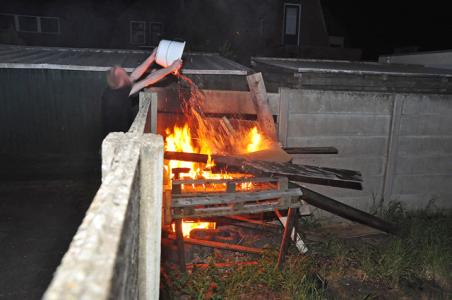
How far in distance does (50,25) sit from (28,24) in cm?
85

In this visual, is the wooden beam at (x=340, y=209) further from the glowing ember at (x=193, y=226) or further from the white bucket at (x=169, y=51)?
the white bucket at (x=169, y=51)

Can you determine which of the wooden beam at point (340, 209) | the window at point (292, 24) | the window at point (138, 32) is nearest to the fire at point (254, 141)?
the wooden beam at point (340, 209)

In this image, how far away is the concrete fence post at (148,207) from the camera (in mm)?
2680

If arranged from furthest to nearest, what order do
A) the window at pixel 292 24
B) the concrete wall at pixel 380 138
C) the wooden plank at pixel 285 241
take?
1. the window at pixel 292 24
2. the concrete wall at pixel 380 138
3. the wooden plank at pixel 285 241

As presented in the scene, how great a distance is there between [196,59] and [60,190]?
5528 mm

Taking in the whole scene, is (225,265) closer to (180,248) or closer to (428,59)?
(180,248)

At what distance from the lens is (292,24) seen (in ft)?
57.4

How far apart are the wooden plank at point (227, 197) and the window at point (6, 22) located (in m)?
13.5

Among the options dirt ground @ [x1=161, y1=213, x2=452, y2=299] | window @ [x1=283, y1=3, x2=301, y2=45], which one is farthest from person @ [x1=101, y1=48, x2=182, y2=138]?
window @ [x1=283, y1=3, x2=301, y2=45]

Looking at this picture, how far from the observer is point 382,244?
705 cm

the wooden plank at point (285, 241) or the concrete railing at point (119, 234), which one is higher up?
the concrete railing at point (119, 234)

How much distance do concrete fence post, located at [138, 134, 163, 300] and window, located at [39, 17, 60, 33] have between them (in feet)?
47.4

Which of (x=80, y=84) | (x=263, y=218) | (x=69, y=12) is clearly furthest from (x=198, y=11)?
(x=263, y=218)

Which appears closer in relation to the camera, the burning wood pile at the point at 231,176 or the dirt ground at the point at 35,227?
the burning wood pile at the point at 231,176
